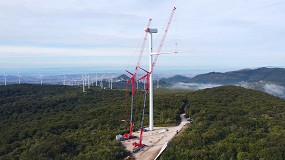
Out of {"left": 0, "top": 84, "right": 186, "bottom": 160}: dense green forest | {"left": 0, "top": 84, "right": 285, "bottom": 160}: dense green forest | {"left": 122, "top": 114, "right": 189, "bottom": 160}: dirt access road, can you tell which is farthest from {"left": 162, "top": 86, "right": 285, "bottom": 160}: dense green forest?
{"left": 0, "top": 84, "right": 186, "bottom": 160}: dense green forest

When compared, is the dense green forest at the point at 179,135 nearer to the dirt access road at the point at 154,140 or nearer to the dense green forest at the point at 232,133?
the dense green forest at the point at 232,133

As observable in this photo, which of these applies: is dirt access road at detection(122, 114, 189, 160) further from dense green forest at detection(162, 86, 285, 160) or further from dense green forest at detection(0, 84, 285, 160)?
dense green forest at detection(162, 86, 285, 160)

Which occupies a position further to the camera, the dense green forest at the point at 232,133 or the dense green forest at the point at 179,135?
the dense green forest at the point at 179,135

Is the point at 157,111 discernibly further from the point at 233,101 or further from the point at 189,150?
the point at 189,150

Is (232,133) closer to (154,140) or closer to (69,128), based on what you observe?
(154,140)

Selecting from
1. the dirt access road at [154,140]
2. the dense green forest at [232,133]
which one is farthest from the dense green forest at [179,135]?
the dirt access road at [154,140]

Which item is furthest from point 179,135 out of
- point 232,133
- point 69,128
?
point 69,128

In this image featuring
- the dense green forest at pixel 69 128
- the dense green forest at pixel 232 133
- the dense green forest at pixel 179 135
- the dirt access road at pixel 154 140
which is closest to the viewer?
the dense green forest at pixel 232 133

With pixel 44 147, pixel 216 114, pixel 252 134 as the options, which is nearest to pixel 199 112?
pixel 216 114

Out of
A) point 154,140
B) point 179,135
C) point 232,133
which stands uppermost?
point 232,133
